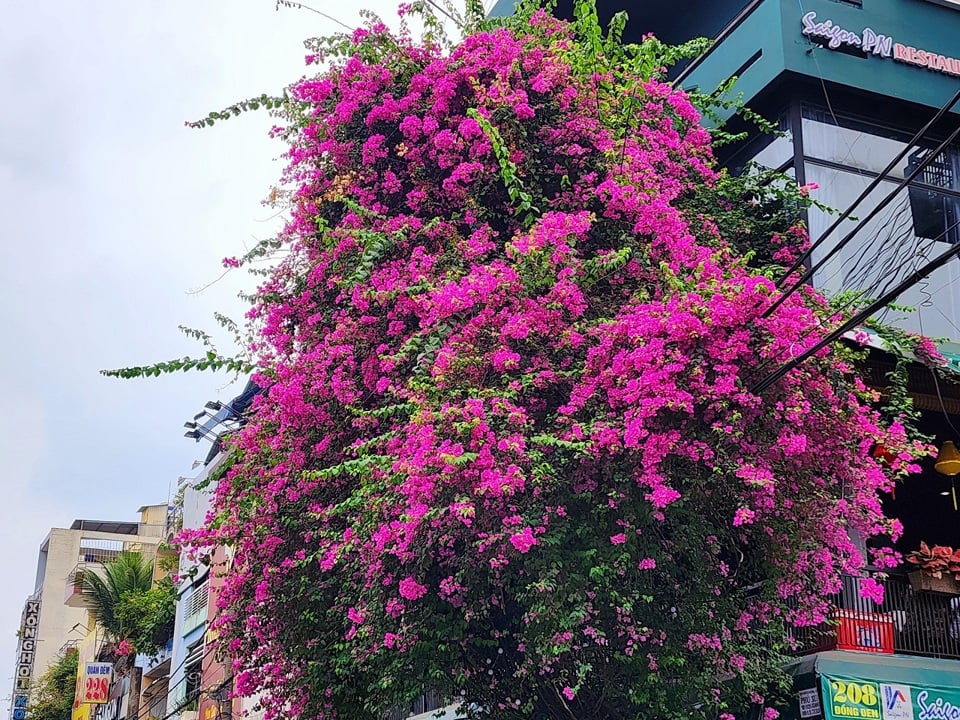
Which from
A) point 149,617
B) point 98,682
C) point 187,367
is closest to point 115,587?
point 149,617

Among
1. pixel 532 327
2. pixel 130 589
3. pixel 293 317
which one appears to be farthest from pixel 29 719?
pixel 532 327

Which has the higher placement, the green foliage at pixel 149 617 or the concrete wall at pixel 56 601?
the concrete wall at pixel 56 601

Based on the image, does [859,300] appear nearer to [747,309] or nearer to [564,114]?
[747,309]

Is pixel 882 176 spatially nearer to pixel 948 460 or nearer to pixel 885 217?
pixel 948 460

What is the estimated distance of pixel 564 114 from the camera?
12.8 metres

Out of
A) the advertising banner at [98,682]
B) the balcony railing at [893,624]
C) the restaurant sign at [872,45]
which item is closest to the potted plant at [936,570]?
the balcony railing at [893,624]

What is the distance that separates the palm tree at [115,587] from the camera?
38.2 meters

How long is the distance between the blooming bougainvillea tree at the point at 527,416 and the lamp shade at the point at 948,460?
1.01 meters

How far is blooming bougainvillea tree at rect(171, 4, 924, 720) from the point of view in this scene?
399 inches

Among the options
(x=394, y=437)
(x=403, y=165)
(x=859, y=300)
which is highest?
(x=403, y=165)

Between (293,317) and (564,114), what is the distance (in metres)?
3.83

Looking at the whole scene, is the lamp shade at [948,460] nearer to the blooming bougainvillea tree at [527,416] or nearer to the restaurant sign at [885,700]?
the blooming bougainvillea tree at [527,416]

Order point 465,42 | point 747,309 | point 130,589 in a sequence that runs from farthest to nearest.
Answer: point 130,589
point 465,42
point 747,309

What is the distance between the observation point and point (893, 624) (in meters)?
12.1
